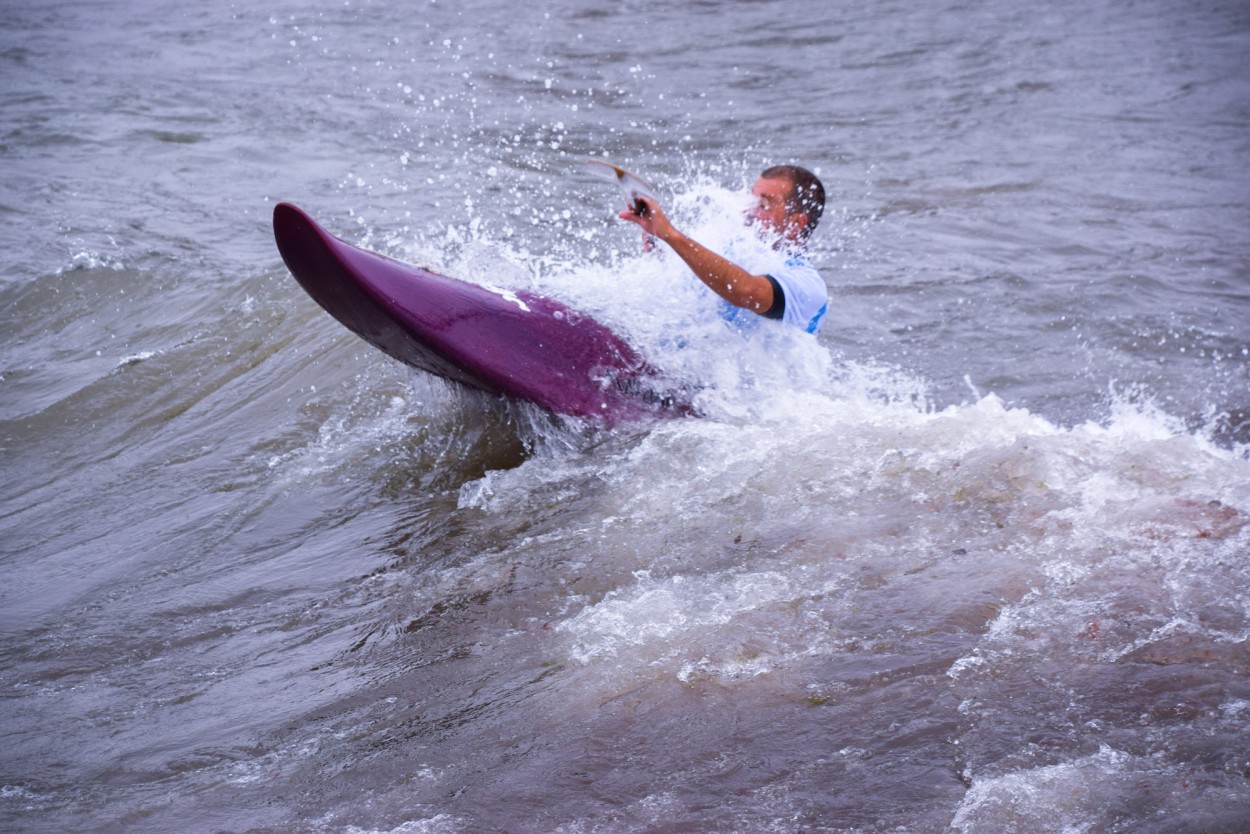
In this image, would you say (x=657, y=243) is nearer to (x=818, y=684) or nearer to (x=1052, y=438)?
(x=1052, y=438)

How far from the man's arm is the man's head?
409 millimetres

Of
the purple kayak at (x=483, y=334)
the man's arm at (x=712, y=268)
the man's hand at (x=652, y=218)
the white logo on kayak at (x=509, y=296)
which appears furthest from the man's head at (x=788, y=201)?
the white logo on kayak at (x=509, y=296)

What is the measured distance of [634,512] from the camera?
12.5 ft

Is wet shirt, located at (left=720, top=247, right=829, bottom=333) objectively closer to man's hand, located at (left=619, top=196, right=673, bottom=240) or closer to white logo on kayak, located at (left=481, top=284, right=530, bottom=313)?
man's hand, located at (left=619, top=196, right=673, bottom=240)

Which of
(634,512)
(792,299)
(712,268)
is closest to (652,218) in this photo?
(712,268)

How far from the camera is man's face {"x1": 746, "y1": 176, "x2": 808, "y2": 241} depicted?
4.59 meters

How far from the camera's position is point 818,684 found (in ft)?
8.95

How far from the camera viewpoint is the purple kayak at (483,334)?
4.10m

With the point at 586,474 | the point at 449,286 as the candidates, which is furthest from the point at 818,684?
the point at 449,286

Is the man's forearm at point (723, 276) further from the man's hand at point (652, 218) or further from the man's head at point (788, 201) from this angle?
the man's head at point (788, 201)

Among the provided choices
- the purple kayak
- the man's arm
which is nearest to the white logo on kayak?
the purple kayak

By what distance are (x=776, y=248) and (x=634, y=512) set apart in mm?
1436

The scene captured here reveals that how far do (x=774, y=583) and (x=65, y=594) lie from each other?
2.23 meters

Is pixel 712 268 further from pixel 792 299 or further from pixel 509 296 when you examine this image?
pixel 509 296
